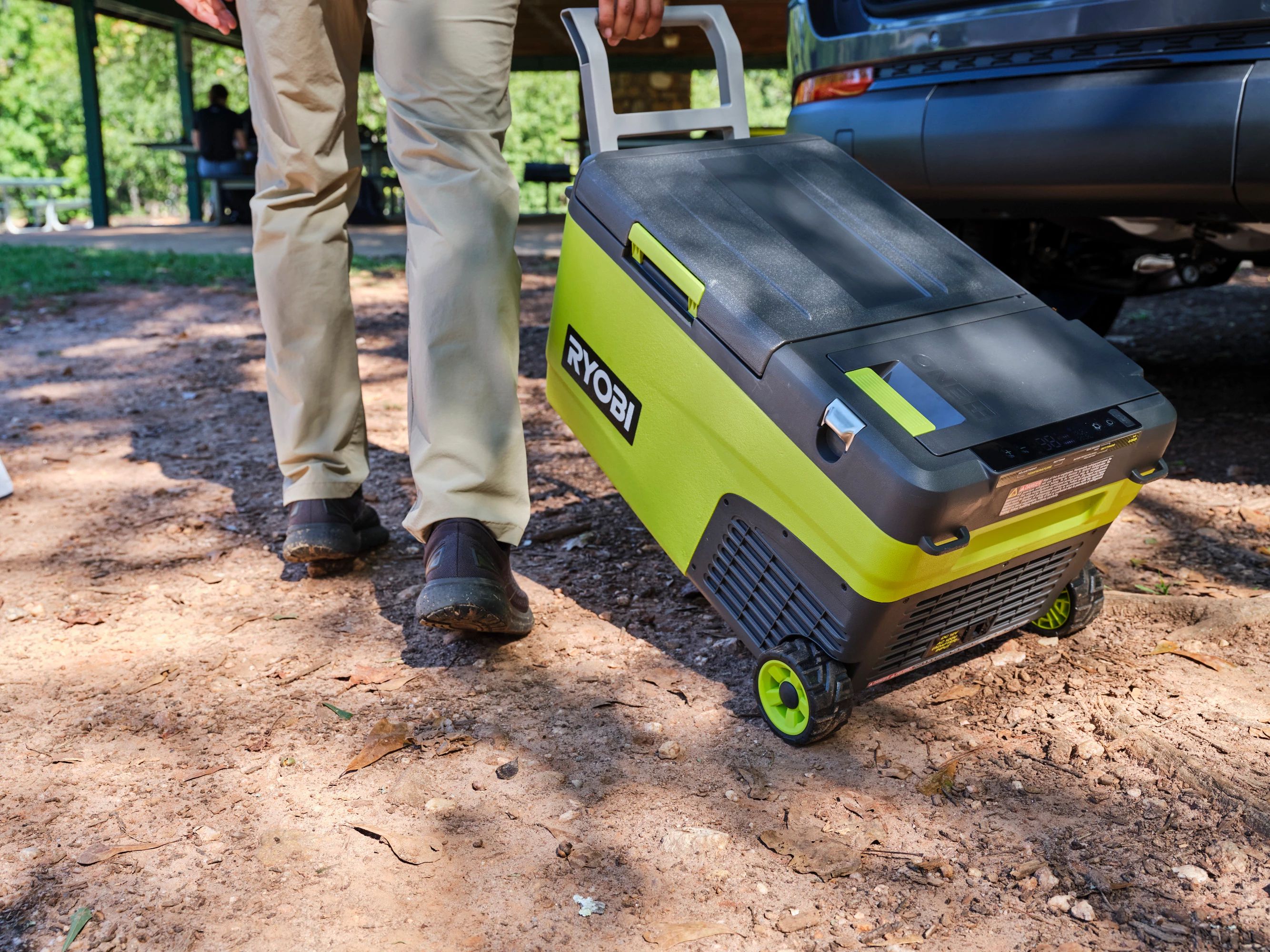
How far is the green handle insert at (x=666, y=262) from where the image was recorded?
1586 millimetres

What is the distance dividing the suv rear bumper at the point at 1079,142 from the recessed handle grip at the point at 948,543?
1160 mm

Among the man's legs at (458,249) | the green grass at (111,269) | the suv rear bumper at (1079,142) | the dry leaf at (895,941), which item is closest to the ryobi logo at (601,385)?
the man's legs at (458,249)

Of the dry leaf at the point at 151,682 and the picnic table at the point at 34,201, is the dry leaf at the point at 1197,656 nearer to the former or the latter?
the dry leaf at the point at 151,682

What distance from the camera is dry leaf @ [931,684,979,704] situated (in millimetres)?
1685

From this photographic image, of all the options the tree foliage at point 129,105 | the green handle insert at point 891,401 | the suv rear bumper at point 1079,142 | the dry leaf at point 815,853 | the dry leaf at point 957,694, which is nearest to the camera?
the dry leaf at point 815,853

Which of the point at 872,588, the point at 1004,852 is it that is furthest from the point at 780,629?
the point at 1004,852

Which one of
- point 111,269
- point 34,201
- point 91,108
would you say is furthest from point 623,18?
point 34,201

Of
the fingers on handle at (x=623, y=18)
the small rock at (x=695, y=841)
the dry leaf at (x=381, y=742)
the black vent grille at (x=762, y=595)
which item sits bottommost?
the dry leaf at (x=381, y=742)

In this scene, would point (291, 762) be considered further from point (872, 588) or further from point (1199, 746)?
point (1199, 746)

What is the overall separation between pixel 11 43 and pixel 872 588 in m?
27.8

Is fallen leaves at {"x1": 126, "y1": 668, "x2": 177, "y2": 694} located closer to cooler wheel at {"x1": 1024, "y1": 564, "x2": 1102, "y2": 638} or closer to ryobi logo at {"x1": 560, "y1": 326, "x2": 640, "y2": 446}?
ryobi logo at {"x1": 560, "y1": 326, "x2": 640, "y2": 446}

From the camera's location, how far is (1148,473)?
5.17 feet

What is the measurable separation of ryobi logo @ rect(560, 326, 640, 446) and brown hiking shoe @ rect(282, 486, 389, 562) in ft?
1.83

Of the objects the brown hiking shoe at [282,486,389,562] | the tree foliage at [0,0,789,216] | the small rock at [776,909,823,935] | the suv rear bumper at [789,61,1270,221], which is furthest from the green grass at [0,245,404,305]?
the tree foliage at [0,0,789,216]
